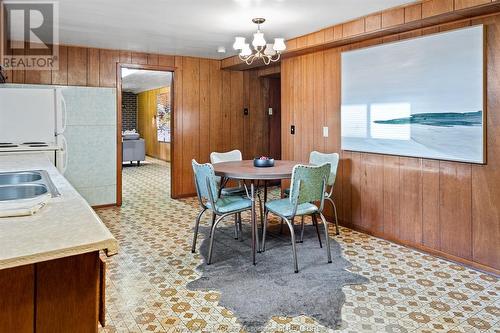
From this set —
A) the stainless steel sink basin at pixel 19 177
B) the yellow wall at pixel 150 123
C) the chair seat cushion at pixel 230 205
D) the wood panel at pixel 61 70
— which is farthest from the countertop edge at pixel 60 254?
the yellow wall at pixel 150 123

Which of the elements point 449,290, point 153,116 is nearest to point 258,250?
point 449,290

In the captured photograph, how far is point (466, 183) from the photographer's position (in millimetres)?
3104

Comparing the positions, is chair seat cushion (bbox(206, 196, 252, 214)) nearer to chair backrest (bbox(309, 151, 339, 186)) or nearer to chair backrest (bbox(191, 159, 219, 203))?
chair backrest (bbox(191, 159, 219, 203))

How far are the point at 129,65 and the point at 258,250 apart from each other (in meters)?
3.47

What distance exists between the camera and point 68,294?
1.23 metres

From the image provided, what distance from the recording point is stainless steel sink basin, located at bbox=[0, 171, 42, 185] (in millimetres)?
2385

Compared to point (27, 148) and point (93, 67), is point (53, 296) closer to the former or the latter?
point (27, 148)

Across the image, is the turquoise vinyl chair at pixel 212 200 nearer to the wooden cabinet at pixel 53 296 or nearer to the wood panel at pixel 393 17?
the wooden cabinet at pixel 53 296

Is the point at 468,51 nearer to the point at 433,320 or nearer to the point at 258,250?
the point at 433,320

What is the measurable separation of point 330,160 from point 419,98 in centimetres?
110

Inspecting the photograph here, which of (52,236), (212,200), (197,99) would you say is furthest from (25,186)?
(197,99)

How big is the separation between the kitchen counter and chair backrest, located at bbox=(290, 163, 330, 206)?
1.74m

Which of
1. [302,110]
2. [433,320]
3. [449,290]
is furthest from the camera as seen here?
[302,110]

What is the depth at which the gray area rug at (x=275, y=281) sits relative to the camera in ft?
7.66
